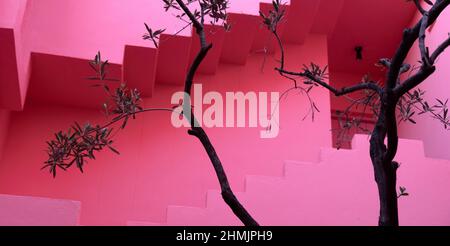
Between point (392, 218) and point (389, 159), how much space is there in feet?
1.03

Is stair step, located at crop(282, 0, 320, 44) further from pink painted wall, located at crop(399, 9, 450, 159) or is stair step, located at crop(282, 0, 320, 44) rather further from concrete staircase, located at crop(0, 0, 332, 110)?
pink painted wall, located at crop(399, 9, 450, 159)

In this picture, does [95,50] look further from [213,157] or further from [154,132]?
[213,157]

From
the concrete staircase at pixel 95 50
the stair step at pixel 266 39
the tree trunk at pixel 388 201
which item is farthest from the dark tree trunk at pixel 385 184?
the stair step at pixel 266 39

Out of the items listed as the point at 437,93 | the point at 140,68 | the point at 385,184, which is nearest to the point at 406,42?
the point at 385,184

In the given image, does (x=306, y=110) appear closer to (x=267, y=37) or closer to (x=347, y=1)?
(x=267, y=37)

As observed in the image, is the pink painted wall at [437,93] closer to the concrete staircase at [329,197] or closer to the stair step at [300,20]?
the concrete staircase at [329,197]

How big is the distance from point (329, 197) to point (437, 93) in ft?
8.04

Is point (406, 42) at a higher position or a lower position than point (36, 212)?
higher

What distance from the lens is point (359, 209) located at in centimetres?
648

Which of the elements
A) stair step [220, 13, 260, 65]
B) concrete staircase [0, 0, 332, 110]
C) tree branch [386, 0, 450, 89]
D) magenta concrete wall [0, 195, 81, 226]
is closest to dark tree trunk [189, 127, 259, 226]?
tree branch [386, 0, 450, 89]

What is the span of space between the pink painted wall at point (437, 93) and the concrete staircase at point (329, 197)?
1.23 m

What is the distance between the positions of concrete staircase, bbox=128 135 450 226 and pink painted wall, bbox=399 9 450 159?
123 cm

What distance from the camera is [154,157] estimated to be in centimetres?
740
